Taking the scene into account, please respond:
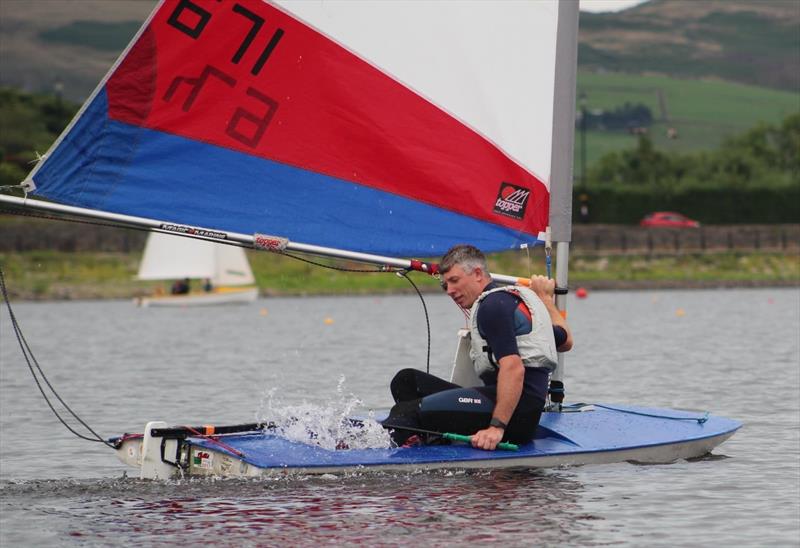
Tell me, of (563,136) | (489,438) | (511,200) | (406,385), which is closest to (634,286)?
(563,136)

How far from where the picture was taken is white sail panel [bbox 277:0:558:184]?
1033 cm

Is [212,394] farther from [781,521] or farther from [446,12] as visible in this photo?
[781,521]

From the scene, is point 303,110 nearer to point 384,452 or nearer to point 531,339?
point 531,339

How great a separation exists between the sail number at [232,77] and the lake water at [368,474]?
2.33m

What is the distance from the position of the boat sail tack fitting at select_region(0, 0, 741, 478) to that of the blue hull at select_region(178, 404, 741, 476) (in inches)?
0.7

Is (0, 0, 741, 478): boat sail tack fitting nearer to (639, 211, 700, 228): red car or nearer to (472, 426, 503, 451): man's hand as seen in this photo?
(472, 426, 503, 451): man's hand

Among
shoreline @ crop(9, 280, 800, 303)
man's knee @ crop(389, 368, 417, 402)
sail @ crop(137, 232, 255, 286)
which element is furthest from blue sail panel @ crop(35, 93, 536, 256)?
shoreline @ crop(9, 280, 800, 303)

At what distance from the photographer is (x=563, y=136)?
35.6 ft

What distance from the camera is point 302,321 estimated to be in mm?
43156

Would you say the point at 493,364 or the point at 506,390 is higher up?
the point at 493,364

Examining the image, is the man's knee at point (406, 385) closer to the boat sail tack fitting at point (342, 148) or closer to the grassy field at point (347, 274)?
the boat sail tack fitting at point (342, 148)

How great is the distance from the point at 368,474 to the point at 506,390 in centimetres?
109

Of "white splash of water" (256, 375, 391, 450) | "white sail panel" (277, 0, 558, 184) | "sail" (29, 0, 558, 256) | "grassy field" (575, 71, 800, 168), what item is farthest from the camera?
"grassy field" (575, 71, 800, 168)

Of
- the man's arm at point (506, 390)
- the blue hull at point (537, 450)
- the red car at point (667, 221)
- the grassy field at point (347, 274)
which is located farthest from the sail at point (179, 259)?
the man's arm at point (506, 390)
